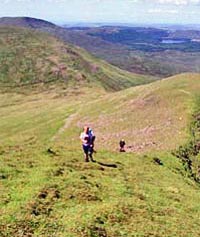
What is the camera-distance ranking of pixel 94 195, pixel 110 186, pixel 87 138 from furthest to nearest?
pixel 87 138, pixel 110 186, pixel 94 195

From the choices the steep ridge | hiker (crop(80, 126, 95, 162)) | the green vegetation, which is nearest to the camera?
the green vegetation

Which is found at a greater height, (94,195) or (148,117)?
(94,195)

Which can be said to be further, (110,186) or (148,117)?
(148,117)

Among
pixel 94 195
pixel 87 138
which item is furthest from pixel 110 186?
pixel 87 138

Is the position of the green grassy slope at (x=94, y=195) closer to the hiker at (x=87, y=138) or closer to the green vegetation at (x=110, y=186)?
the green vegetation at (x=110, y=186)

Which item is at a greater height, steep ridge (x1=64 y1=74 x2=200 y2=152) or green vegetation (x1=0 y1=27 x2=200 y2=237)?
green vegetation (x1=0 y1=27 x2=200 y2=237)

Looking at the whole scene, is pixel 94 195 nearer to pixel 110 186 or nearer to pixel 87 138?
pixel 110 186

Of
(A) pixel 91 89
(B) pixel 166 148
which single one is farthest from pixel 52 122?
(A) pixel 91 89

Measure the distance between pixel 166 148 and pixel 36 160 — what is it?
67.7 feet

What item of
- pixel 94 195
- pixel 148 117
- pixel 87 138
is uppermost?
pixel 87 138

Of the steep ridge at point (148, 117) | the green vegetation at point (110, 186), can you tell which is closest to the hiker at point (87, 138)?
the green vegetation at point (110, 186)

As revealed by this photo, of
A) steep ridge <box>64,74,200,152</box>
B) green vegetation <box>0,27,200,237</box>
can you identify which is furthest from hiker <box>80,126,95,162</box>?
steep ridge <box>64,74,200,152</box>

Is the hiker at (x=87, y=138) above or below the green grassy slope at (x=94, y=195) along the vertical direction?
above

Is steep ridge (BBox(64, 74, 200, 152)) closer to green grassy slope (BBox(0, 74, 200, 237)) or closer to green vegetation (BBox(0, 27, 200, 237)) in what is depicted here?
green vegetation (BBox(0, 27, 200, 237))
